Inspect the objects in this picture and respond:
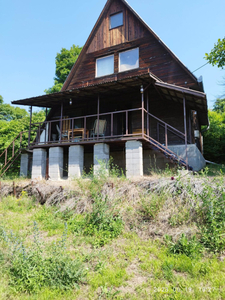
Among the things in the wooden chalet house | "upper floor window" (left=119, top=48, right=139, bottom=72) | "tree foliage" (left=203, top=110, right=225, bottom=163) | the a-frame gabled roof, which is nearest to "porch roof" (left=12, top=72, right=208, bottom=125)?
the wooden chalet house

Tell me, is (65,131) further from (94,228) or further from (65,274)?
(65,274)

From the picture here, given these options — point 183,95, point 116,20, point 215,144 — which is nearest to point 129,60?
point 116,20

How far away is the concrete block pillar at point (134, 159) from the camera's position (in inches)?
377

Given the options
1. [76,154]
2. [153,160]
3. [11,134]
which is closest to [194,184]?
[153,160]

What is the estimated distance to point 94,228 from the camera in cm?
568

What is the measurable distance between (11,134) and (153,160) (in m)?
12.3

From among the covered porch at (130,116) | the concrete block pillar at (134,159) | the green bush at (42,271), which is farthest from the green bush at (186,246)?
the covered porch at (130,116)

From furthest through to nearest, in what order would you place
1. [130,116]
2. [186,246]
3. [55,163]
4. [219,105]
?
[219,105] < [130,116] < [55,163] < [186,246]

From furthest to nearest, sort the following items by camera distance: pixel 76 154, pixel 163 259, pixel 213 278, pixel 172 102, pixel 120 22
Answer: pixel 120 22
pixel 172 102
pixel 76 154
pixel 163 259
pixel 213 278

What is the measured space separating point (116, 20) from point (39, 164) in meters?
9.41

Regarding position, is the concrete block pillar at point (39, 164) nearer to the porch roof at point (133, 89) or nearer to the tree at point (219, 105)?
the porch roof at point (133, 89)

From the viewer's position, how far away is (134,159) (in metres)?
9.70

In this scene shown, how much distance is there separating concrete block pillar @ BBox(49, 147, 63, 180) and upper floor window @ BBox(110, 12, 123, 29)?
26.5ft

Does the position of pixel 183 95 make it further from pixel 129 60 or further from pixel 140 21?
pixel 140 21
